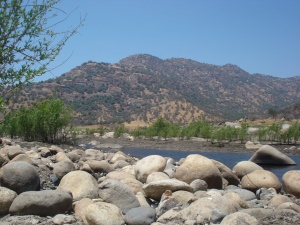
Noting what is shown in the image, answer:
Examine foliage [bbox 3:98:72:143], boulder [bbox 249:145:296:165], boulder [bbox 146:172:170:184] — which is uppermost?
foliage [bbox 3:98:72:143]

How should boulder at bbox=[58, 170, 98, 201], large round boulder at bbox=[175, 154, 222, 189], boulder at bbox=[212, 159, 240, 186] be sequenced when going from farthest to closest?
boulder at bbox=[212, 159, 240, 186] → large round boulder at bbox=[175, 154, 222, 189] → boulder at bbox=[58, 170, 98, 201]

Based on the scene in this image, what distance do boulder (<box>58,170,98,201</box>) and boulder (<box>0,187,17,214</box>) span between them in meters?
1.62

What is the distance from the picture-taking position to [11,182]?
9867 millimetres

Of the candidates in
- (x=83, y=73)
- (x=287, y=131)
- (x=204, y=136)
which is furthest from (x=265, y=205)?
(x=83, y=73)

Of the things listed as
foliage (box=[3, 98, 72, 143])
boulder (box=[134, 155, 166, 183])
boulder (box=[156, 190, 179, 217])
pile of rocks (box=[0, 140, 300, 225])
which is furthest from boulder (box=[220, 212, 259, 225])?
foliage (box=[3, 98, 72, 143])

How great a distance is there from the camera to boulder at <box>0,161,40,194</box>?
9.88 metres

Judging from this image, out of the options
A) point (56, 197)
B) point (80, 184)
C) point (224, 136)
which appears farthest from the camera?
point (224, 136)

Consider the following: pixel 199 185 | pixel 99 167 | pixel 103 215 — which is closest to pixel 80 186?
pixel 103 215

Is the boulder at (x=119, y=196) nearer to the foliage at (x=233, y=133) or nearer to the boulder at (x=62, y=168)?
the boulder at (x=62, y=168)

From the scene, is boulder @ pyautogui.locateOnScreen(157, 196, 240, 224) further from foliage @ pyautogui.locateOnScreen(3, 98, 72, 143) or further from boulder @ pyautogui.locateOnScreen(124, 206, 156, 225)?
foliage @ pyautogui.locateOnScreen(3, 98, 72, 143)

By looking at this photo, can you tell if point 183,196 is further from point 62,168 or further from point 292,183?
point 292,183

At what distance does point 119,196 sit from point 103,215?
154cm

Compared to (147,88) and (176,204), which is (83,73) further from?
(176,204)

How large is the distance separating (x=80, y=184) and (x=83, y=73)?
523 feet
